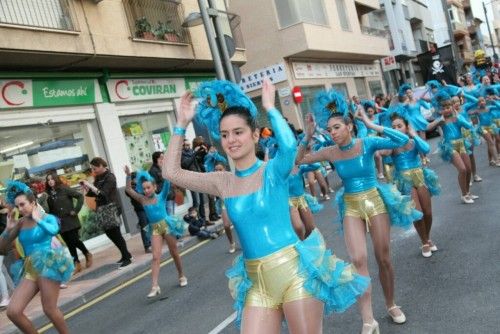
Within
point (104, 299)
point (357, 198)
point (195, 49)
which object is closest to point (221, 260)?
point (104, 299)

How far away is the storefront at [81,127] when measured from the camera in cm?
1180

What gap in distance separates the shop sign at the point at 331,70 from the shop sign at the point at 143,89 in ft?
27.5

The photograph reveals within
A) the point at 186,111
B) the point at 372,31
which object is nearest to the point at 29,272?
the point at 186,111

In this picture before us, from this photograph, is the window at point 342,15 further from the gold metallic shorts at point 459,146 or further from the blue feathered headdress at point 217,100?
the blue feathered headdress at point 217,100

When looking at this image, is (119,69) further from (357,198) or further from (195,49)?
(357,198)

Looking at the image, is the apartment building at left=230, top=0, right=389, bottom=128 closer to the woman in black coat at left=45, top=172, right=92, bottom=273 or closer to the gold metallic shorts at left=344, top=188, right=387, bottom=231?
the woman in black coat at left=45, top=172, right=92, bottom=273

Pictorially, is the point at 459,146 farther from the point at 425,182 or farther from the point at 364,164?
the point at 364,164

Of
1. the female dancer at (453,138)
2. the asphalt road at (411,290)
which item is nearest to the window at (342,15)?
the female dancer at (453,138)

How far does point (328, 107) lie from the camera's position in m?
5.23

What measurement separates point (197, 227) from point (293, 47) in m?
13.7

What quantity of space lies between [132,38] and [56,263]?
9.90 m

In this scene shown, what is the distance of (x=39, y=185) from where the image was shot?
38.7ft

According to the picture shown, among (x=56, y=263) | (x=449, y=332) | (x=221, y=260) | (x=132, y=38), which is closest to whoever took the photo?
(x=449, y=332)

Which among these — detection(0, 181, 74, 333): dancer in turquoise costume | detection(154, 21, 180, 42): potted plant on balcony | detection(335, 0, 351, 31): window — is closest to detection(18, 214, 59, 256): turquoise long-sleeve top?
detection(0, 181, 74, 333): dancer in turquoise costume
